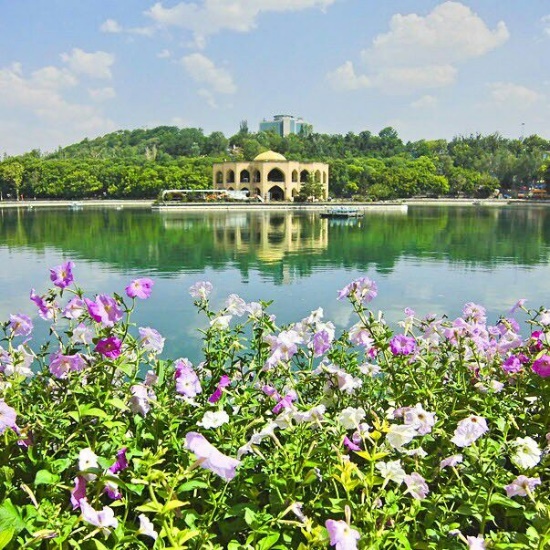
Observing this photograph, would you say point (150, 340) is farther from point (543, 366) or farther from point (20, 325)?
point (543, 366)

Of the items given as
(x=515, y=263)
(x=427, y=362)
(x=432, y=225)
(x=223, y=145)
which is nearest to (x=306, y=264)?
(x=515, y=263)

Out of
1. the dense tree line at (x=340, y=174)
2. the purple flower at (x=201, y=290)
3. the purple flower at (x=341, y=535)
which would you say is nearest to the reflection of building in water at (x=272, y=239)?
the purple flower at (x=201, y=290)

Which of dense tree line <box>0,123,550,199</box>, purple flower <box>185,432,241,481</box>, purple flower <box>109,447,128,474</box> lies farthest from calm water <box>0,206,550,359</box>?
dense tree line <box>0,123,550,199</box>

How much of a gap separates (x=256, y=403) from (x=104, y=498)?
0.47m

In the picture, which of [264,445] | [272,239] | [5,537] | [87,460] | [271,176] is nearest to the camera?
[5,537]

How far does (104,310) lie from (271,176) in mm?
53479

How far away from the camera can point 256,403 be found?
169 centimetres

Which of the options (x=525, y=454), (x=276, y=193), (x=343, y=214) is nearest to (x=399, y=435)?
(x=525, y=454)

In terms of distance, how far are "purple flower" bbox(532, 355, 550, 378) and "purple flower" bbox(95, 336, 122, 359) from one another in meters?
1.24

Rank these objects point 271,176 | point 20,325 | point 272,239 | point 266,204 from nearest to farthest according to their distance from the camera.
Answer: point 20,325 → point 272,239 → point 266,204 → point 271,176

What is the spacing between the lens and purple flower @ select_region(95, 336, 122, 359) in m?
1.64

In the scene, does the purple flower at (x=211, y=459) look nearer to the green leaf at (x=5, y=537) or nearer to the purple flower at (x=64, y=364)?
the green leaf at (x=5, y=537)

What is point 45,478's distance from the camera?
1.42 m

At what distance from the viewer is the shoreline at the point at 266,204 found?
148 feet
